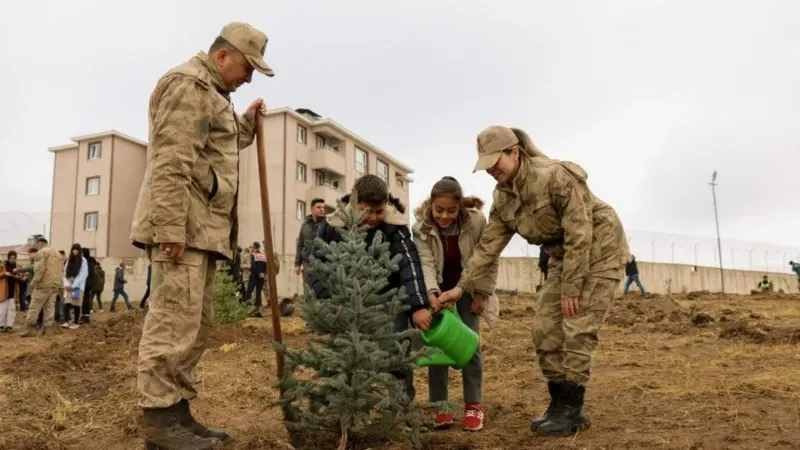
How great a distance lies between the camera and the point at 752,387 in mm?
4887

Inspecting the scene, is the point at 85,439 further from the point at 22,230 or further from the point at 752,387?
the point at 22,230

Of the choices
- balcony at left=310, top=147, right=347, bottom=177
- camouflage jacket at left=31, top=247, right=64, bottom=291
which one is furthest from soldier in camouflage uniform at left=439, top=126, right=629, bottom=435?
balcony at left=310, top=147, right=347, bottom=177

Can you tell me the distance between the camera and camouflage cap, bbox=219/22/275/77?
3.50 metres

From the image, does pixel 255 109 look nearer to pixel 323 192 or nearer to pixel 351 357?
pixel 351 357

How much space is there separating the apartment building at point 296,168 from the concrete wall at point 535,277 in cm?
502

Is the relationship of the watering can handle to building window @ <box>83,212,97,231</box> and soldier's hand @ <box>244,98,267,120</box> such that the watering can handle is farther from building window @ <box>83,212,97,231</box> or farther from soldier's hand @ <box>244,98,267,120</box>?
building window @ <box>83,212,97,231</box>

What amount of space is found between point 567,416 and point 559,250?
1.00 m

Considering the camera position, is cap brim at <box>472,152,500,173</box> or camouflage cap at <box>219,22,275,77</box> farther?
cap brim at <box>472,152,500,173</box>

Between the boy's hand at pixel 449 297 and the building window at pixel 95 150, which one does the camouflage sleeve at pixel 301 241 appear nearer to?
the boy's hand at pixel 449 297

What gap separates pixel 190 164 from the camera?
10.9 feet

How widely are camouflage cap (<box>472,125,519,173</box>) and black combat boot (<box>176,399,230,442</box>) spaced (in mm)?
2086

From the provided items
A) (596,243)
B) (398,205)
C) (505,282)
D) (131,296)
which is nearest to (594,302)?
(596,243)

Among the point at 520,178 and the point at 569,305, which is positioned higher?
the point at 520,178

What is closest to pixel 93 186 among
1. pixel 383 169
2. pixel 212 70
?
pixel 383 169
